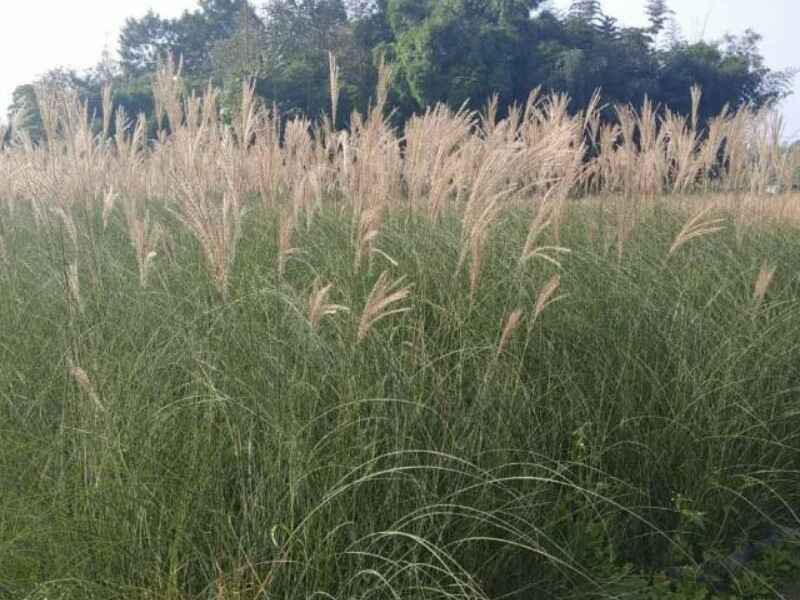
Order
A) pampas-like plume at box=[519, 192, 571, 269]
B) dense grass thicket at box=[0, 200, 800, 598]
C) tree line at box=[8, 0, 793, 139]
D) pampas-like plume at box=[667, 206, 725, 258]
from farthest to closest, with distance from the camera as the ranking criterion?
tree line at box=[8, 0, 793, 139]
pampas-like plume at box=[667, 206, 725, 258]
pampas-like plume at box=[519, 192, 571, 269]
dense grass thicket at box=[0, 200, 800, 598]

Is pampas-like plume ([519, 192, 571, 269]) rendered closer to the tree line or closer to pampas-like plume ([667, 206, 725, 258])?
pampas-like plume ([667, 206, 725, 258])

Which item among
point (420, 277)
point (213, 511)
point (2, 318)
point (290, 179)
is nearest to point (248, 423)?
point (213, 511)

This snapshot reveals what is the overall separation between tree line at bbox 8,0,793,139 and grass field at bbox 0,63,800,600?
57.6 feet

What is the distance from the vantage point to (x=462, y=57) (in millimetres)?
23844

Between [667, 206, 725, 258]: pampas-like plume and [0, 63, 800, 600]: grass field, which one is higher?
A: [667, 206, 725, 258]: pampas-like plume

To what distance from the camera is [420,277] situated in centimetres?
299

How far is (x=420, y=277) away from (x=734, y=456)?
1131 mm

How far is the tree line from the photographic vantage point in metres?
23.2

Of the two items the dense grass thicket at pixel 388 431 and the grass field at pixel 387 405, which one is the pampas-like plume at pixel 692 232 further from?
the dense grass thicket at pixel 388 431

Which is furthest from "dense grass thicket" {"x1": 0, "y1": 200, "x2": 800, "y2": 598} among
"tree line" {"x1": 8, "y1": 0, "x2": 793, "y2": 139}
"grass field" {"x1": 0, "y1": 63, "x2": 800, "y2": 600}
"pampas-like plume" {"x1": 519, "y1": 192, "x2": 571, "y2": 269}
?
"tree line" {"x1": 8, "y1": 0, "x2": 793, "y2": 139}

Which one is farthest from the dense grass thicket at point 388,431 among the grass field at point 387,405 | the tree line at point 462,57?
the tree line at point 462,57

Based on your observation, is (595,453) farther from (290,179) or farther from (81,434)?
(290,179)

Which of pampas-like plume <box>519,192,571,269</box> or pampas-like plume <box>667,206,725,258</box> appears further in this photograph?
pampas-like plume <box>667,206,725,258</box>

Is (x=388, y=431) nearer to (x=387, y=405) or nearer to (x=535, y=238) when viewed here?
(x=387, y=405)
